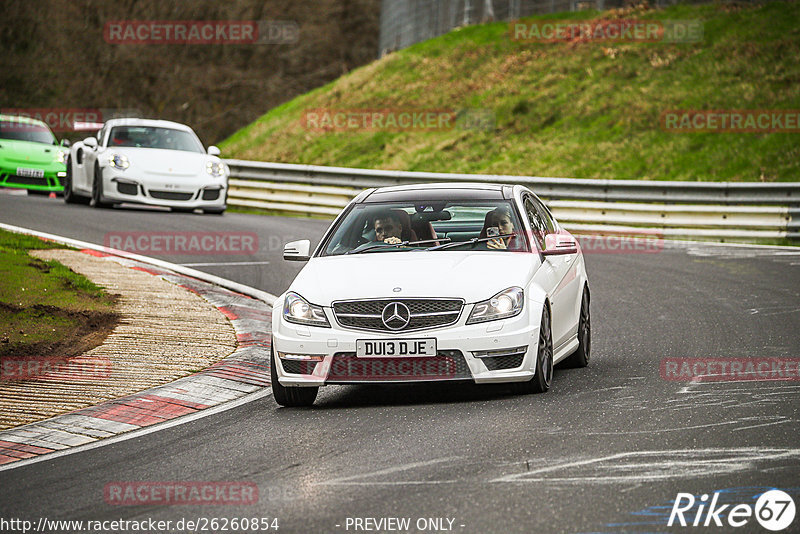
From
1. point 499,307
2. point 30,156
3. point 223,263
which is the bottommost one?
point 223,263

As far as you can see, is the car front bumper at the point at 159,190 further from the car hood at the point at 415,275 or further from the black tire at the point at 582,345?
the car hood at the point at 415,275

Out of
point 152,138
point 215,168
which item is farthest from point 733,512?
point 152,138

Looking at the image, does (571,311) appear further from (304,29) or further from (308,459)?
(304,29)

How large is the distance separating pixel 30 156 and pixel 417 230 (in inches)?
684

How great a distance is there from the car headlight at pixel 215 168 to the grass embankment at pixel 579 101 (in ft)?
26.8

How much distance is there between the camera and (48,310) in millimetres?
11328

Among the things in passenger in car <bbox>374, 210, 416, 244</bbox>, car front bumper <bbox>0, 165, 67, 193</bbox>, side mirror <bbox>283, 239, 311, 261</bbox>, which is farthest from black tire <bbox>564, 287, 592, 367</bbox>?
car front bumper <bbox>0, 165, 67, 193</bbox>

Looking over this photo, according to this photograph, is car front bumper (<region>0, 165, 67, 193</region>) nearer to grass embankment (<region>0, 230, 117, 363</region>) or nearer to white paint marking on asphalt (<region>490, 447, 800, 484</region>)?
grass embankment (<region>0, 230, 117, 363</region>)

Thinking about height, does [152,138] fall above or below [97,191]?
above

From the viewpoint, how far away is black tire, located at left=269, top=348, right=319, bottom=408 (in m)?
8.44

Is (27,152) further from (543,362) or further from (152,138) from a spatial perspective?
(543,362)

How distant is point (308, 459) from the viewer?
22.3ft

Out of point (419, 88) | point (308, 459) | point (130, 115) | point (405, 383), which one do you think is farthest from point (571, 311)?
point (130, 115)

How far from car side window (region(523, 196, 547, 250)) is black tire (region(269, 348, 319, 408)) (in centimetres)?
215
